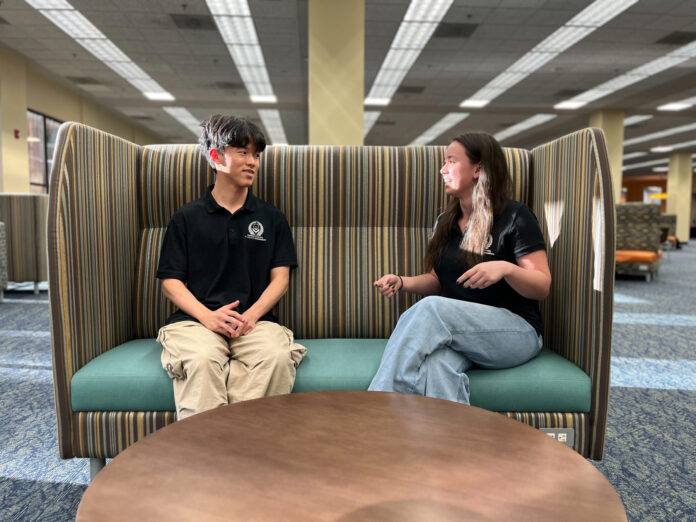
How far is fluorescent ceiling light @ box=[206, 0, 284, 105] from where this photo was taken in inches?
241

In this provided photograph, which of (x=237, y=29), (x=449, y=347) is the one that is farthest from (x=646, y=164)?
(x=449, y=347)

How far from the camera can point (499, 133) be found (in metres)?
14.2

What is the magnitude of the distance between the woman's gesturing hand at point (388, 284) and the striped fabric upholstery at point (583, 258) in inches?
21.9

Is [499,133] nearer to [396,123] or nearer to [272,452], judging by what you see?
[396,123]

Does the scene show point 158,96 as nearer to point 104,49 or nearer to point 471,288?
point 104,49

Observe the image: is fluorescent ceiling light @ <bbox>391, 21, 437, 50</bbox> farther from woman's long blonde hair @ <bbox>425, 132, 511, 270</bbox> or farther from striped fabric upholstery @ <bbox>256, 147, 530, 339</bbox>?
woman's long blonde hair @ <bbox>425, 132, 511, 270</bbox>

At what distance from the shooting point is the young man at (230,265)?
1560 mm

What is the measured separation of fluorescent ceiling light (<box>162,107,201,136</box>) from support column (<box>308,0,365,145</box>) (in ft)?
23.6

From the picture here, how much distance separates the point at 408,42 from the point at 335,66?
8.32ft

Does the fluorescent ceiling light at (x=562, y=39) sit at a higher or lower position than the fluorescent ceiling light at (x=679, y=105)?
higher

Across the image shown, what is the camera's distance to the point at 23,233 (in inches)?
206

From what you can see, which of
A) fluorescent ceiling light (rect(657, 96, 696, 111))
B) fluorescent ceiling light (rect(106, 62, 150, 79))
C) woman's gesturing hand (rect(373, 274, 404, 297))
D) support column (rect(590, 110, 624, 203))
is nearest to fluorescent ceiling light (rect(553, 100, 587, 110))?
support column (rect(590, 110, 624, 203))

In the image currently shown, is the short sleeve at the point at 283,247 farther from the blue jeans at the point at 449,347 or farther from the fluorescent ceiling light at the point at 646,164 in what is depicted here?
the fluorescent ceiling light at the point at 646,164

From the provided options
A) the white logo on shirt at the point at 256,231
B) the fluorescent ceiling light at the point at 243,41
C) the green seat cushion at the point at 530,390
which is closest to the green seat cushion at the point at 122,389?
the white logo on shirt at the point at 256,231
